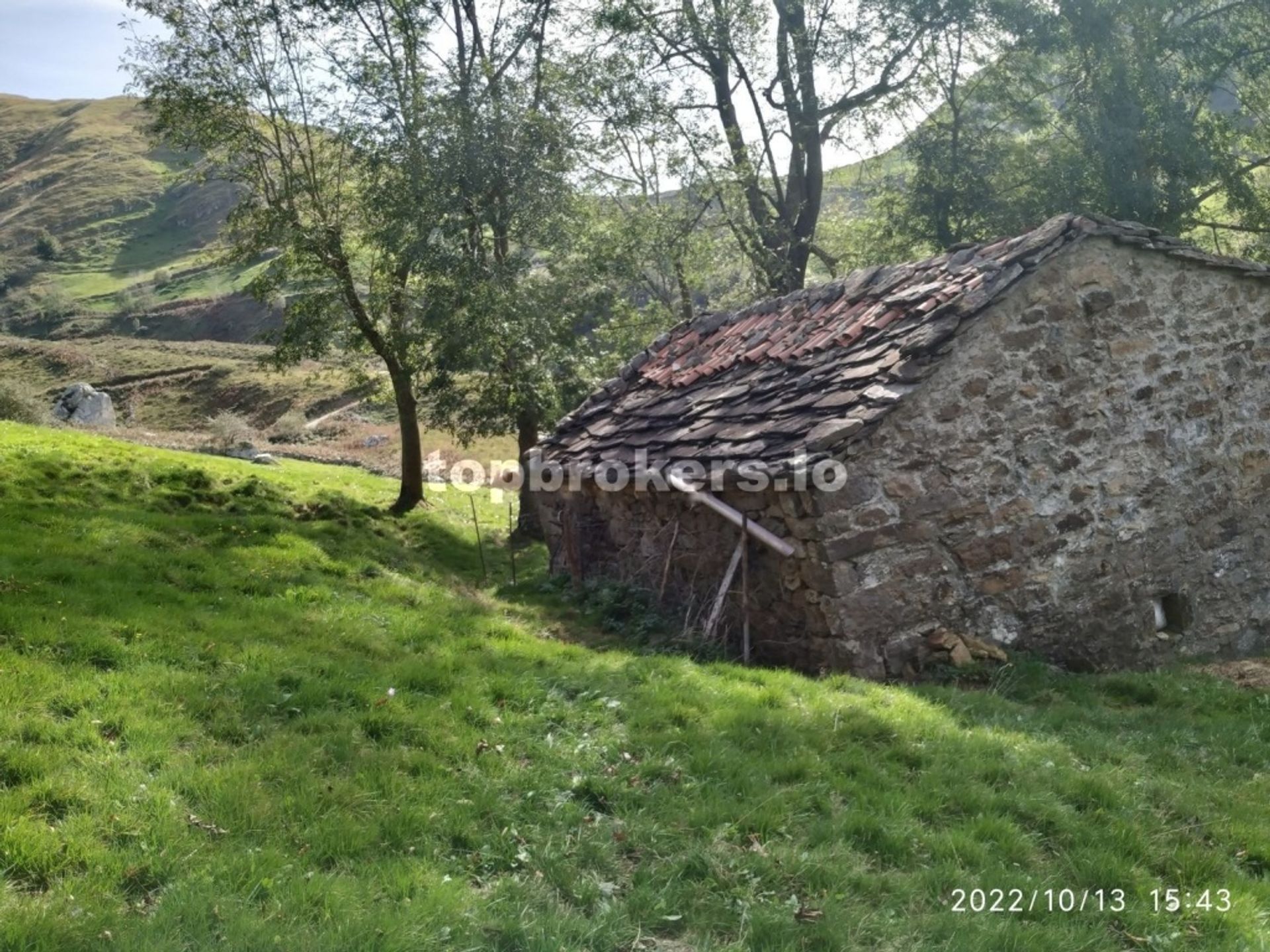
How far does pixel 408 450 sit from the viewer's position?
17.4m

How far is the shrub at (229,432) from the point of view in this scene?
1081 inches

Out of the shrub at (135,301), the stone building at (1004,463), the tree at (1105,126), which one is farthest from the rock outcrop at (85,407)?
the shrub at (135,301)

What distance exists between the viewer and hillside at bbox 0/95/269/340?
6238cm

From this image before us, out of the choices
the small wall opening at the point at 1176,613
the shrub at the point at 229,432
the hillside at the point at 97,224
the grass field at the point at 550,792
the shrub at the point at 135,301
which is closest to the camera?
the grass field at the point at 550,792

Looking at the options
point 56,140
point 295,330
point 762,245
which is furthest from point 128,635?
point 56,140

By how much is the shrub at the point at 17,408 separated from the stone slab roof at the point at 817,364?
21.3 meters

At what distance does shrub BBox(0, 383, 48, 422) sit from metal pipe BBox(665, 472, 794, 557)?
2398 centimetres

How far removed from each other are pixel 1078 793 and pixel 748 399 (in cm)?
502

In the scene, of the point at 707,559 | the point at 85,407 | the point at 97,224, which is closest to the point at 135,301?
the point at 97,224

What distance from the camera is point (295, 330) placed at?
15672 millimetres

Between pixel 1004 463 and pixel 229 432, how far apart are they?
28314 mm

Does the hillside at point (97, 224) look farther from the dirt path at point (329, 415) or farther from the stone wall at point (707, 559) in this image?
the stone wall at point (707, 559)

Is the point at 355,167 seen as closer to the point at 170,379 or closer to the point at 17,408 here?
the point at 17,408

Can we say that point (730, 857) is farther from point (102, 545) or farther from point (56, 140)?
point (56, 140)
